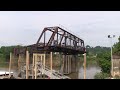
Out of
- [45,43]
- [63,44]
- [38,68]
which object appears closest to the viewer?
[38,68]

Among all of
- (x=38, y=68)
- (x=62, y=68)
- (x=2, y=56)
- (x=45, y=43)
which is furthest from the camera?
(x=2, y=56)

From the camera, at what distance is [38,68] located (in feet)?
63.7

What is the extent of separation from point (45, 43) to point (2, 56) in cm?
2365
